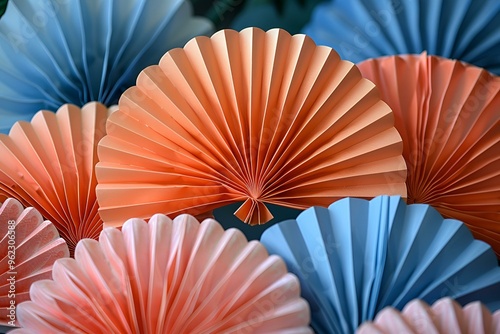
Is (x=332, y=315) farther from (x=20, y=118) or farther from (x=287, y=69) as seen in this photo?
(x=20, y=118)

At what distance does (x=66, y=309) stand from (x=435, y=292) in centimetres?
23

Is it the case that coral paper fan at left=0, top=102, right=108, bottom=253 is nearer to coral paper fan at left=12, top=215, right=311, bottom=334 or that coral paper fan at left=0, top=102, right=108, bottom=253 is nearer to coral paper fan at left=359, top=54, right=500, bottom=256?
coral paper fan at left=12, top=215, right=311, bottom=334

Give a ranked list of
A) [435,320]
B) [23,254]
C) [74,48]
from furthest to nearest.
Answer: [74,48] → [23,254] → [435,320]

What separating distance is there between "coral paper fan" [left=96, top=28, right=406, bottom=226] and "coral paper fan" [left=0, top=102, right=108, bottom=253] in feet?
0.12

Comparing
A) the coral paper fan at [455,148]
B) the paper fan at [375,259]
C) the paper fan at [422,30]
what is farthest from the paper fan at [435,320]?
the paper fan at [422,30]

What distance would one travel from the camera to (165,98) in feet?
1.61

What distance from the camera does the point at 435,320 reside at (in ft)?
1.18

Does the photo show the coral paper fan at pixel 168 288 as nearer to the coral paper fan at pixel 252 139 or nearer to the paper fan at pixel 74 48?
the coral paper fan at pixel 252 139

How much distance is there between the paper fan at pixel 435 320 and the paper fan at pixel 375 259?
0.05m

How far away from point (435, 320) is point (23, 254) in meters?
0.28

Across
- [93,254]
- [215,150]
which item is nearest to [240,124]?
[215,150]

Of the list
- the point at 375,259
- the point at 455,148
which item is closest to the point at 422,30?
the point at 455,148

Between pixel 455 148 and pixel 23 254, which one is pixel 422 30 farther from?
pixel 23 254

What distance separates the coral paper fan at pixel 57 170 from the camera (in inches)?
19.9
